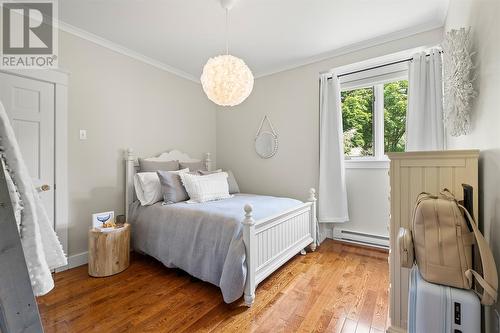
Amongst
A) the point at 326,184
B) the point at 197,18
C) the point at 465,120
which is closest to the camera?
the point at 465,120

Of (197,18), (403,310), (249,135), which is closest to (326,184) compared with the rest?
(249,135)

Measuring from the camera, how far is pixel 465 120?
4.26ft

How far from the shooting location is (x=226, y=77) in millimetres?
1980

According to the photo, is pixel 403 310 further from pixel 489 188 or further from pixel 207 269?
pixel 207 269

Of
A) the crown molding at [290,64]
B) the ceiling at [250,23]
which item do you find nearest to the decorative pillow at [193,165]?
the crown molding at [290,64]

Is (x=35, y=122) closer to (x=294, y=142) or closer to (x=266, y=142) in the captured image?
(x=266, y=142)

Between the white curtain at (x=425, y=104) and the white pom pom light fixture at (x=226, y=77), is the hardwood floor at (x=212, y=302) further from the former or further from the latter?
the white pom pom light fixture at (x=226, y=77)

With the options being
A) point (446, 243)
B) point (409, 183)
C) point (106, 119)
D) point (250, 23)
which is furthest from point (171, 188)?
point (446, 243)

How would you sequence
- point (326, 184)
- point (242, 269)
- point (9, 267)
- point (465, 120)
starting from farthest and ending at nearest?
point (326, 184)
point (242, 269)
point (465, 120)
point (9, 267)

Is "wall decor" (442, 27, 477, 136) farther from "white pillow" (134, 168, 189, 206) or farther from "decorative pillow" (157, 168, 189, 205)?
"white pillow" (134, 168, 189, 206)

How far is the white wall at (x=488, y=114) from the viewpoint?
90 centimetres

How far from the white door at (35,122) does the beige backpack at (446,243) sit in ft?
9.17

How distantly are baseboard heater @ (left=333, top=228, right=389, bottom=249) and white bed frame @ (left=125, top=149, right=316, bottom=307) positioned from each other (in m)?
0.49

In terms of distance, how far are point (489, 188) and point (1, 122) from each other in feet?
5.68
